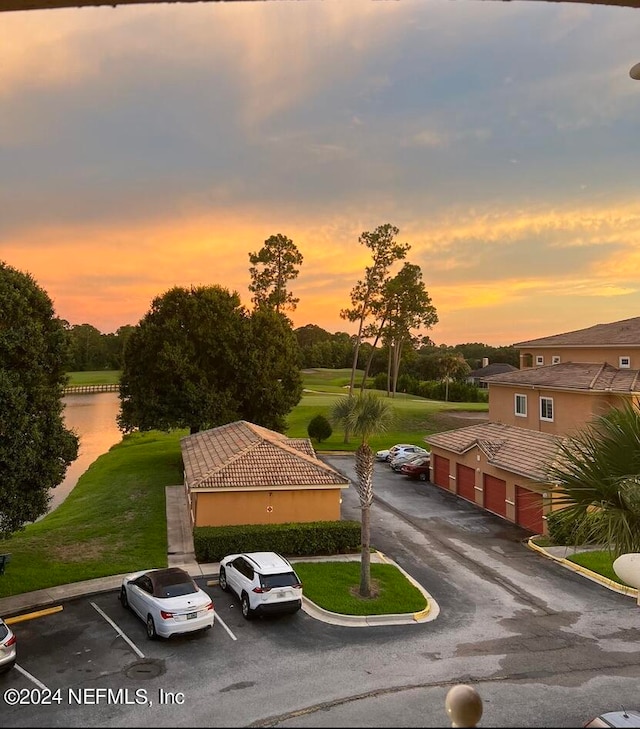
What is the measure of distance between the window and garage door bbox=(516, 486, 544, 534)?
8914mm

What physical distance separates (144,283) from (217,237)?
1301 cm

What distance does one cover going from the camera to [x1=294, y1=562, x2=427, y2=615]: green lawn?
55.4 feet

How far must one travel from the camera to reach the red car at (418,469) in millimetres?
37281

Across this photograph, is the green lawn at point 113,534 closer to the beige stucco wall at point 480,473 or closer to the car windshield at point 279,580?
the car windshield at point 279,580

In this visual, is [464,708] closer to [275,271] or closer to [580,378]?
[580,378]

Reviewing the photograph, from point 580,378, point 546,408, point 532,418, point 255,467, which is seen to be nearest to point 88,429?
point 255,467

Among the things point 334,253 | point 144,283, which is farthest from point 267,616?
point 334,253

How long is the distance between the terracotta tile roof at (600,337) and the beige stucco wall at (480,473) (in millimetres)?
13426

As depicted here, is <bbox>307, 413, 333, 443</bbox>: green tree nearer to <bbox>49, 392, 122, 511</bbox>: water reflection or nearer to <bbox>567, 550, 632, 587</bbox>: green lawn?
<bbox>49, 392, 122, 511</bbox>: water reflection

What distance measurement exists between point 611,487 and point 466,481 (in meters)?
24.2

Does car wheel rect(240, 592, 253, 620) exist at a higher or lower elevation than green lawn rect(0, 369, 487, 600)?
higher

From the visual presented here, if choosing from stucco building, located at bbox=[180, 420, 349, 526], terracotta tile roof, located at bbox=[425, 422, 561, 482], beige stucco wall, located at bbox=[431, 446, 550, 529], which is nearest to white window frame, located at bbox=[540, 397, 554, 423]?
terracotta tile roof, located at bbox=[425, 422, 561, 482]

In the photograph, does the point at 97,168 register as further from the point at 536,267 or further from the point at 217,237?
the point at 536,267

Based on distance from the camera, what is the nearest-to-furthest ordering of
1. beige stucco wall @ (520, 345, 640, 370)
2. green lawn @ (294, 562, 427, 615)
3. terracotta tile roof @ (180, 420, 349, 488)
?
green lawn @ (294, 562, 427, 615), terracotta tile roof @ (180, 420, 349, 488), beige stucco wall @ (520, 345, 640, 370)
